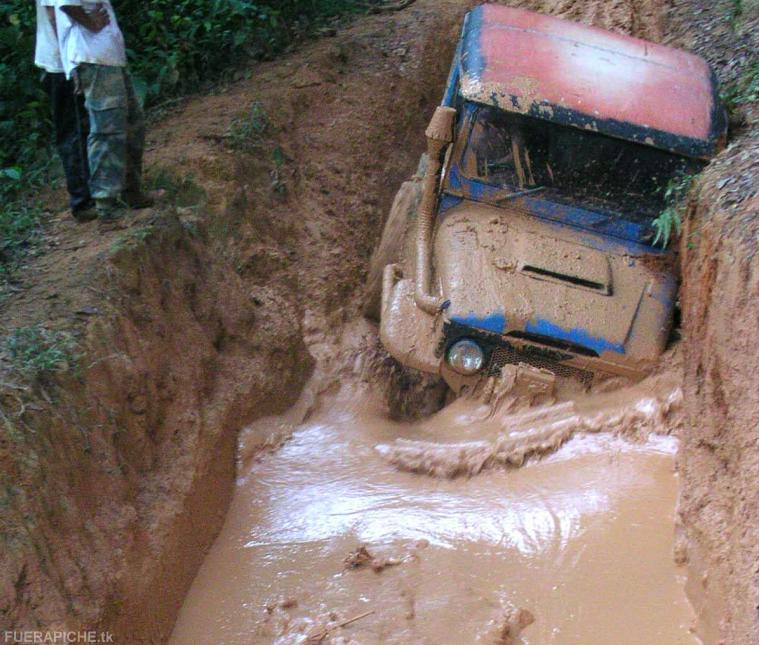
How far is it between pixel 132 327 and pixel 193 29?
340 cm

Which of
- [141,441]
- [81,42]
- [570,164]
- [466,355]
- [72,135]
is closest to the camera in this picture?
[141,441]

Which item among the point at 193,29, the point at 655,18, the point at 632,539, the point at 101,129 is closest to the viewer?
the point at 632,539

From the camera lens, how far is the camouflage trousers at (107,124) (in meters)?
4.51

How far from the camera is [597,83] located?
15.1 ft

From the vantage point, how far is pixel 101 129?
15.0 ft

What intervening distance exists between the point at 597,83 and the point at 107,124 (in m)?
2.43

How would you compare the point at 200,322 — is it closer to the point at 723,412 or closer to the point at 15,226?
the point at 15,226

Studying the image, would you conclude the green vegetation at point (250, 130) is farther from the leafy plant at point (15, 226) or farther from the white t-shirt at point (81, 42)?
the white t-shirt at point (81, 42)

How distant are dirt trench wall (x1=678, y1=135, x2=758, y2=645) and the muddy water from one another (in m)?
0.20

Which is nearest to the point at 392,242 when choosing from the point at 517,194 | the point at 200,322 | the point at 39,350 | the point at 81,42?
the point at 517,194

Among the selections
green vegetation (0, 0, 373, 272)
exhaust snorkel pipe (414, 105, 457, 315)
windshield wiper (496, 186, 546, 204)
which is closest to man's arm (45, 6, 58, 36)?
green vegetation (0, 0, 373, 272)

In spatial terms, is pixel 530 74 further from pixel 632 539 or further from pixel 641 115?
pixel 632 539

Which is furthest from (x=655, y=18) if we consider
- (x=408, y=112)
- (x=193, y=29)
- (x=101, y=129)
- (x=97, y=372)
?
(x=97, y=372)

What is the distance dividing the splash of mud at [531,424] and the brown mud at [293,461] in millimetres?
21
